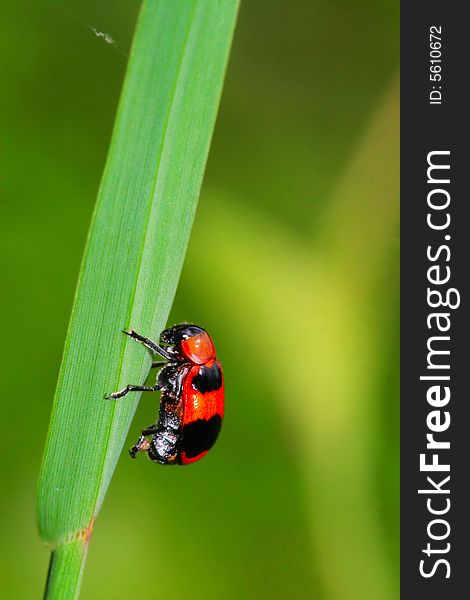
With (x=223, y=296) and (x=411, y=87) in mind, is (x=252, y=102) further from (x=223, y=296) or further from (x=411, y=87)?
(x=223, y=296)

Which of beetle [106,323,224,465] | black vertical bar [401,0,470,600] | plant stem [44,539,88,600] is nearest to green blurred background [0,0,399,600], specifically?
black vertical bar [401,0,470,600]

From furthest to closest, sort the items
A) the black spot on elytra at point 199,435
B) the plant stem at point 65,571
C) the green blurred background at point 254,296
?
the green blurred background at point 254,296 → the black spot on elytra at point 199,435 → the plant stem at point 65,571

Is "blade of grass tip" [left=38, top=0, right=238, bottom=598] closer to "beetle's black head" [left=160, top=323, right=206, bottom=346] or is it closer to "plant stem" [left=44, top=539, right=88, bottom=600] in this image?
"plant stem" [left=44, top=539, right=88, bottom=600]

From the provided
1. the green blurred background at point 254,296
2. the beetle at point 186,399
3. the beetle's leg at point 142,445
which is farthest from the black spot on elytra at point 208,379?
the green blurred background at point 254,296

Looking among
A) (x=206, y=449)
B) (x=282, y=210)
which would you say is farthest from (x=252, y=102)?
(x=206, y=449)

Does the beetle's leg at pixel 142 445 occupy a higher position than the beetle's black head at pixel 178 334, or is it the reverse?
the beetle's black head at pixel 178 334

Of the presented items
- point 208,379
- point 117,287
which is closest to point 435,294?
point 208,379

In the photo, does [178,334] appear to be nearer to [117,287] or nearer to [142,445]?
[142,445]

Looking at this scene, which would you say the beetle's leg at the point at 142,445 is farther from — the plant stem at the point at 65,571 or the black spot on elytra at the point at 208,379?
the plant stem at the point at 65,571
